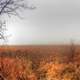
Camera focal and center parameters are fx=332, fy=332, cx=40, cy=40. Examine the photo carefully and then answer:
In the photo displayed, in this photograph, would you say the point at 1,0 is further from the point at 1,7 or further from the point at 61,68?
the point at 61,68

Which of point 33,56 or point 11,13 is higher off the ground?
point 11,13

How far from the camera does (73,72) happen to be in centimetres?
2495

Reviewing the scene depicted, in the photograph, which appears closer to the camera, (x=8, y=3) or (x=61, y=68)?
(x=8, y=3)

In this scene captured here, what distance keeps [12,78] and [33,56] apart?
487 inches

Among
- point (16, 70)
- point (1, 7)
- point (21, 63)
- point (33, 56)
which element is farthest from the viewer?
point (33, 56)

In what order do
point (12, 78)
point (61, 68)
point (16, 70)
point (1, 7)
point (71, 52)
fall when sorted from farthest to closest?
point (71, 52), point (61, 68), point (16, 70), point (12, 78), point (1, 7)

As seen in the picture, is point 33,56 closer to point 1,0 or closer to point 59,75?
point 59,75

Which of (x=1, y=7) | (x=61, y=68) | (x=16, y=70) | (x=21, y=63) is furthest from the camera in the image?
(x=61, y=68)

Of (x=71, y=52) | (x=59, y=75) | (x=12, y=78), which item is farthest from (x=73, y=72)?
(x=71, y=52)

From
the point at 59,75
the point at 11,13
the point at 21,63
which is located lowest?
the point at 59,75

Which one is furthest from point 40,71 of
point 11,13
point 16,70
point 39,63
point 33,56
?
point 11,13

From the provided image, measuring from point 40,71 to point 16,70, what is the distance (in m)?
6.22

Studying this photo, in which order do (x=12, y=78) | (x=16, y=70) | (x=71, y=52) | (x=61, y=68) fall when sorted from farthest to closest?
(x=71, y=52), (x=61, y=68), (x=16, y=70), (x=12, y=78)

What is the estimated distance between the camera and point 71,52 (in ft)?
117
